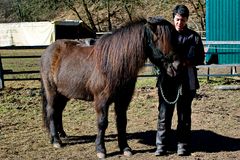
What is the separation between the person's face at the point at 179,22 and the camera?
15.5 feet

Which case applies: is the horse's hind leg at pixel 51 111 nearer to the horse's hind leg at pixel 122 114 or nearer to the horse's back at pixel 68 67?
the horse's back at pixel 68 67

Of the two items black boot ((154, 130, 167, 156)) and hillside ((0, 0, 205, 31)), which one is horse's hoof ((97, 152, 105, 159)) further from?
hillside ((0, 0, 205, 31))

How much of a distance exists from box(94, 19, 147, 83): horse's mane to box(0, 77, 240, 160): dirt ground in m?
1.05

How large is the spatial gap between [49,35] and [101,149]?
80.4 feet

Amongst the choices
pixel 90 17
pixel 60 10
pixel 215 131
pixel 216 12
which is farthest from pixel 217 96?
pixel 60 10

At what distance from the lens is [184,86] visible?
4.98m

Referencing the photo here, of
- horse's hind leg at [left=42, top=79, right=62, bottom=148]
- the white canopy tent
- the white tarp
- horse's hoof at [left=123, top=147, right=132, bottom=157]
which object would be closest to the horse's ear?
horse's hoof at [left=123, top=147, right=132, bottom=157]

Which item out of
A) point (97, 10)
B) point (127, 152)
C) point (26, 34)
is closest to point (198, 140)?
point (127, 152)

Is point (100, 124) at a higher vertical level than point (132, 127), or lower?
higher

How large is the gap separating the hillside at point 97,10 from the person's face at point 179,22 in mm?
24670

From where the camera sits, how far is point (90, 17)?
37.3 m

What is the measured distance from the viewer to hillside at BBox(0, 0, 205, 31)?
35688 mm

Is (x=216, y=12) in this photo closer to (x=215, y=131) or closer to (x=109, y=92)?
(x=215, y=131)

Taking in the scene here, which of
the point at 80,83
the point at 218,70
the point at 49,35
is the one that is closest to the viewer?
the point at 80,83
